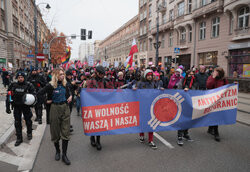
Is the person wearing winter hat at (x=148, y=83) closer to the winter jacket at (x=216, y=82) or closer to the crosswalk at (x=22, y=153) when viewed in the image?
the winter jacket at (x=216, y=82)

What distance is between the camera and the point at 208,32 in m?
20.8

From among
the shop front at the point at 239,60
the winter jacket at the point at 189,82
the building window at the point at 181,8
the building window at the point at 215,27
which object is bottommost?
the winter jacket at the point at 189,82

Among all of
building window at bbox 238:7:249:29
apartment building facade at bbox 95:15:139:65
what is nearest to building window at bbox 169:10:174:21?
building window at bbox 238:7:249:29

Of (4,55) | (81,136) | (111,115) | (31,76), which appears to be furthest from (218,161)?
(4,55)

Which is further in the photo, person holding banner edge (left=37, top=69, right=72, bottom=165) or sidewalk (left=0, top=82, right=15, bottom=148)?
sidewalk (left=0, top=82, right=15, bottom=148)

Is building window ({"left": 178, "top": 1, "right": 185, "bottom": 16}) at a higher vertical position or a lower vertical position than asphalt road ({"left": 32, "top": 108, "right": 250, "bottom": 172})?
higher

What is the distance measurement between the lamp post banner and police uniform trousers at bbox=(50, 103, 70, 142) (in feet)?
1.40

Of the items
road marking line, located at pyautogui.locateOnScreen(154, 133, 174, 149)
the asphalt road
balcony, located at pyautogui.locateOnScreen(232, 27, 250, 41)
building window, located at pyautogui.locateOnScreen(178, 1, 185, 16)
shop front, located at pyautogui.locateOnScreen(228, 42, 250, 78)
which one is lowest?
the asphalt road

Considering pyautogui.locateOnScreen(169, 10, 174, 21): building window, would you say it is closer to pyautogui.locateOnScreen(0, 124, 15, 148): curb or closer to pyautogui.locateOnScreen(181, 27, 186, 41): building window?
pyautogui.locateOnScreen(181, 27, 186, 41): building window

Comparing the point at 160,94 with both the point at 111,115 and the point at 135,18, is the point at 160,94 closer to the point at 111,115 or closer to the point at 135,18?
the point at 111,115

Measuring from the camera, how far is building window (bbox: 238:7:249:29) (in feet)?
53.3

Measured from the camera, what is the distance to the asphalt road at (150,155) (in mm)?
3381

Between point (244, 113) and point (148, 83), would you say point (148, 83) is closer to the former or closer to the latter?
point (148, 83)

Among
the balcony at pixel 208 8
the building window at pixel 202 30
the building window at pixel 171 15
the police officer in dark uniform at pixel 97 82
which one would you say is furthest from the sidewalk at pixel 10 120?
the building window at pixel 171 15
